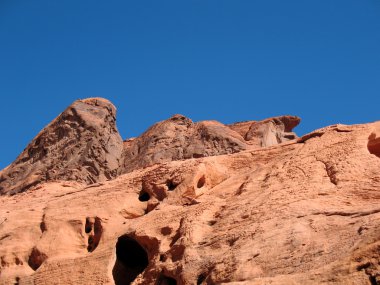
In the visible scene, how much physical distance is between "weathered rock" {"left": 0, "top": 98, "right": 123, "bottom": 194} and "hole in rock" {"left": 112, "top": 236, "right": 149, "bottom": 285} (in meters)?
13.3

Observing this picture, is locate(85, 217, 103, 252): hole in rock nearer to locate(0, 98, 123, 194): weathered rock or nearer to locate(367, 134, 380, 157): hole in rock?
locate(367, 134, 380, 157): hole in rock

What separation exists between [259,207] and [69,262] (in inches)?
221

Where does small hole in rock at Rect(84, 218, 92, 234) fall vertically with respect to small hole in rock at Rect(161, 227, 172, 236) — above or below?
above

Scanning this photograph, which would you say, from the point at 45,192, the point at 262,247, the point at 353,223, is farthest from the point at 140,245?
the point at 45,192

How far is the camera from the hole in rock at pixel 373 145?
16.8 metres

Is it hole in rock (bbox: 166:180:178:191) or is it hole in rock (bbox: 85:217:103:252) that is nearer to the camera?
hole in rock (bbox: 85:217:103:252)

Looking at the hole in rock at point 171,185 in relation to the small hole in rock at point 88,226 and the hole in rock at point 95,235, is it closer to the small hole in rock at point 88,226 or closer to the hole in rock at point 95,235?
the hole in rock at point 95,235

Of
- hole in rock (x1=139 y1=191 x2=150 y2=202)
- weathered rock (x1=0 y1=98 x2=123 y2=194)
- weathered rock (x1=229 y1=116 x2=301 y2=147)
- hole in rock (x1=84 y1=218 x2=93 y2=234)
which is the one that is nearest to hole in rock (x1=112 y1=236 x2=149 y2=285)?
hole in rock (x1=84 y1=218 x2=93 y2=234)

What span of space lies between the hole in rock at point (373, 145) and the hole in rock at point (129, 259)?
641 cm

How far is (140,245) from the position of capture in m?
16.6

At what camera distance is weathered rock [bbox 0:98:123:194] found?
30609 mm

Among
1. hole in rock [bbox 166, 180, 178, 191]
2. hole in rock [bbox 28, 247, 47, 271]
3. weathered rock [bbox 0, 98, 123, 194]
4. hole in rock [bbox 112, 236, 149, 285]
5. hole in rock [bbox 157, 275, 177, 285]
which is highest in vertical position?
weathered rock [bbox 0, 98, 123, 194]

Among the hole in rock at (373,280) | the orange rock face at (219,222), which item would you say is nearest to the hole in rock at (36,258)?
the orange rock face at (219,222)

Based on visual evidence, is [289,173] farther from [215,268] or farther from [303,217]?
[215,268]
